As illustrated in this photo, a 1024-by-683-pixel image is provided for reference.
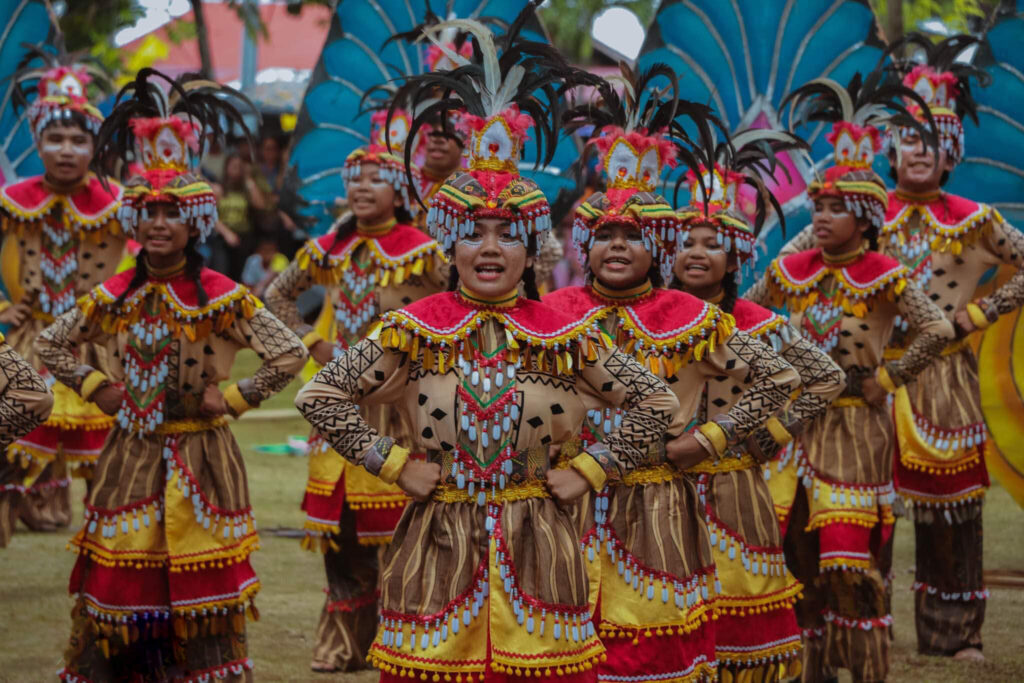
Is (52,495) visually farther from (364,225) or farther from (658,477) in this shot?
(658,477)

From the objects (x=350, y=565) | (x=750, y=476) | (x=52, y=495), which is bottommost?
(x=52, y=495)

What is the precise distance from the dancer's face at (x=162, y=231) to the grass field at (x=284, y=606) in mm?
2162

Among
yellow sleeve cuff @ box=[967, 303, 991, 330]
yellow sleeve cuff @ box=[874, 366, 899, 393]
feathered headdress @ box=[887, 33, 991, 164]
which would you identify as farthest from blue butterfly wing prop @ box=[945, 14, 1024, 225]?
yellow sleeve cuff @ box=[874, 366, 899, 393]

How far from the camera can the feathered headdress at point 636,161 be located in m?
5.47

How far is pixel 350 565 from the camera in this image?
733 cm

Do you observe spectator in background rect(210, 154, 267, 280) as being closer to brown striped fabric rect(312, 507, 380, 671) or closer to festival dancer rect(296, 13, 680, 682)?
brown striped fabric rect(312, 507, 380, 671)

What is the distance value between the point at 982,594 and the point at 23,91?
643cm

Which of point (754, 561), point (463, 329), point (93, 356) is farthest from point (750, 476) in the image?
point (93, 356)

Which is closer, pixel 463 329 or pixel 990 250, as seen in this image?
pixel 463 329

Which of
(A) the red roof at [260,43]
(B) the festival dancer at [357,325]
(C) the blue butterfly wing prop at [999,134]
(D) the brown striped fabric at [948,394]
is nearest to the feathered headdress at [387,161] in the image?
(B) the festival dancer at [357,325]

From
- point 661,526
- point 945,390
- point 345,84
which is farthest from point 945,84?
point 661,526

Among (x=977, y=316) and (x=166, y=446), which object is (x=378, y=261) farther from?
(x=977, y=316)

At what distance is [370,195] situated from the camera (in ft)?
24.3

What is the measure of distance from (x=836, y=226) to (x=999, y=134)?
2822 mm
